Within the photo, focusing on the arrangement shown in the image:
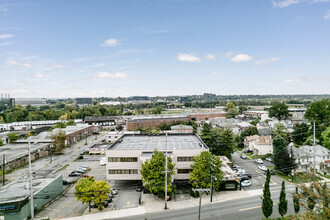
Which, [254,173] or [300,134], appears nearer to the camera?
[254,173]

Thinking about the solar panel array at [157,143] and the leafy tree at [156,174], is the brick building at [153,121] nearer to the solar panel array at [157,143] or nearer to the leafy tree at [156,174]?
the solar panel array at [157,143]

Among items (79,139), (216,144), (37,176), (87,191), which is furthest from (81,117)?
(87,191)

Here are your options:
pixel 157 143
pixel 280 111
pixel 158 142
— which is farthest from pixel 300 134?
pixel 157 143

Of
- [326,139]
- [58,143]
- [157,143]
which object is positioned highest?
[157,143]

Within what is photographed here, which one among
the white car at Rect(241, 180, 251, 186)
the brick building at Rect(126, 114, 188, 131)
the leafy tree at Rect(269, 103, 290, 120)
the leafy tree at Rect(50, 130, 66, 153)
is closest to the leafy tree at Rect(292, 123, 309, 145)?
the white car at Rect(241, 180, 251, 186)

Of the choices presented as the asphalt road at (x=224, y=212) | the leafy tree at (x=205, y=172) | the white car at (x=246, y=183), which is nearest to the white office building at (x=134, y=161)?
the leafy tree at (x=205, y=172)

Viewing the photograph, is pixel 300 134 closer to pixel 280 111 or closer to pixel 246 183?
pixel 246 183

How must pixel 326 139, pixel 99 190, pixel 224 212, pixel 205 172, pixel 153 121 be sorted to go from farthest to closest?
pixel 153 121
pixel 326 139
pixel 205 172
pixel 224 212
pixel 99 190
